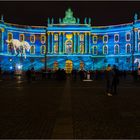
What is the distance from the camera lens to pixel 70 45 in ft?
375

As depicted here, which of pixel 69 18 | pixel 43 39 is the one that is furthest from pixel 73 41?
Answer: pixel 43 39

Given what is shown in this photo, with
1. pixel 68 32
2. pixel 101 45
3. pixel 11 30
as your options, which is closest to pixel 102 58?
pixel 101 45

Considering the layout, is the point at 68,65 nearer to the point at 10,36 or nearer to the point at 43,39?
the point at 43,39

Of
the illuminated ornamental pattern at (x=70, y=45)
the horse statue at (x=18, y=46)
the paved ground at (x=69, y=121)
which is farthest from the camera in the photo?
the illuminated ornamental pattern at (x=70, y=45)

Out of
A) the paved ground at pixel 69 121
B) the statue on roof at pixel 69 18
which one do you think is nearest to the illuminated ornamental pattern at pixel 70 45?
the statue on roof at pixel 69 18

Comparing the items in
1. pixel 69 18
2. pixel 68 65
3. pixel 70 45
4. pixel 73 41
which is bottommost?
pixel 68 65

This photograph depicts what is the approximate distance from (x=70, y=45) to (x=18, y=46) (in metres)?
15.3

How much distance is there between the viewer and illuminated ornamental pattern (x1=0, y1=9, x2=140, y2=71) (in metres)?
111

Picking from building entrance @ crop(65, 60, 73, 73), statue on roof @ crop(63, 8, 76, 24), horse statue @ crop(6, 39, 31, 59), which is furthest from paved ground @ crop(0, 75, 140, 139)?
statue on roof @ crop(63, 8, 76, 24)

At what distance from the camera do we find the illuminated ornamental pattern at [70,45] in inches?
4355

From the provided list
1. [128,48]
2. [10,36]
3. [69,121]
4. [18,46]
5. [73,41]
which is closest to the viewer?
[69,121]

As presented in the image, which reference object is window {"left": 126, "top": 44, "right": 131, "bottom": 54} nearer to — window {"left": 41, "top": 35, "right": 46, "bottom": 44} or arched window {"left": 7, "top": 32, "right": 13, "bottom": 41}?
window {"left": 41, "top": 35, "right": 46, "bottom": 44}

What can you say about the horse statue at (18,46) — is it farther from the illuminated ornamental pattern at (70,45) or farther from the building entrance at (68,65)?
the building entrance at (68,65)

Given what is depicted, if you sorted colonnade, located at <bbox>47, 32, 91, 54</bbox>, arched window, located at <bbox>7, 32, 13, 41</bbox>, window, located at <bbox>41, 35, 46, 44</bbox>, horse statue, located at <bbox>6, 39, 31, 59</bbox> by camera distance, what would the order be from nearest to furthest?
arched window, located at <bbox>7, 32, 13, 41</bbox>, horse statue, located at <bbox>6, 39, 31, 59</bbox>, colonnade, located at <bbox>47, 32, 91, 54</bbox>, window, located at <bbox>41, 35, 46, 44</bbox>
